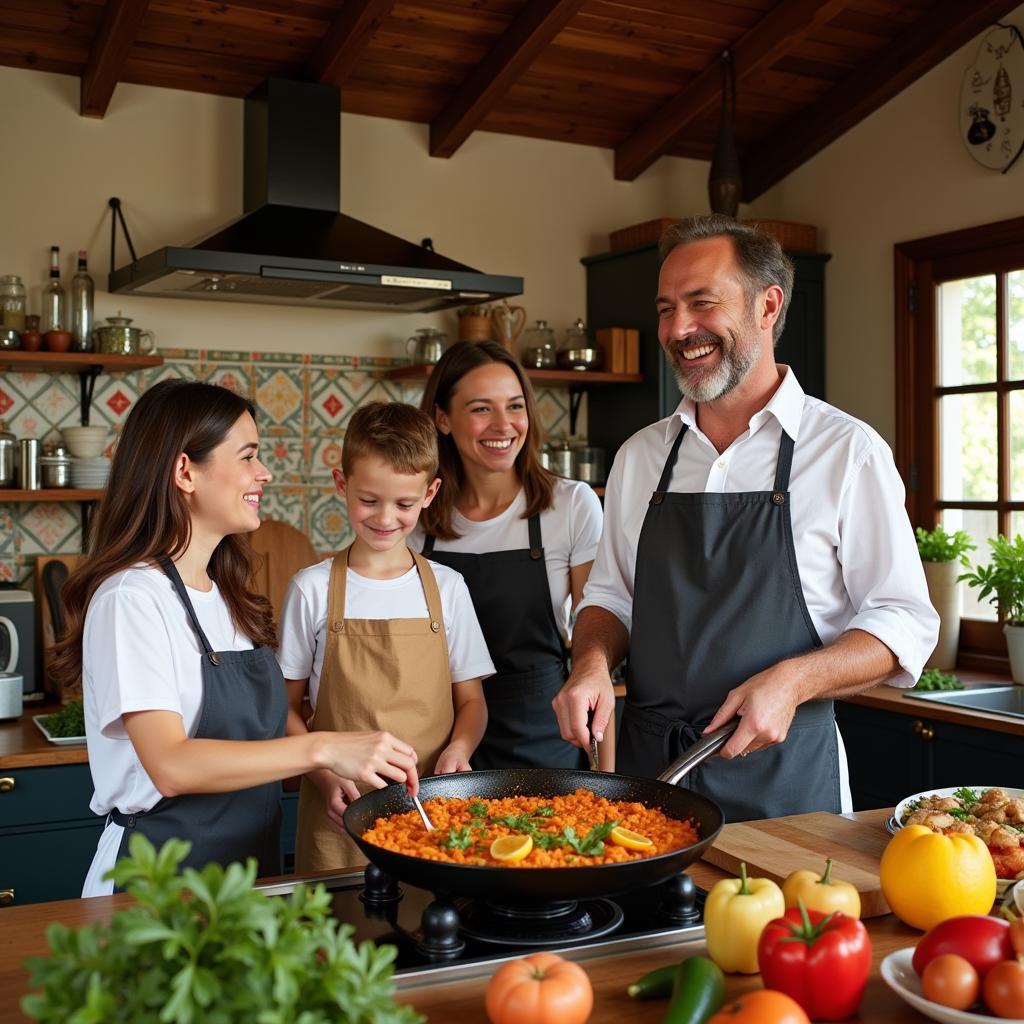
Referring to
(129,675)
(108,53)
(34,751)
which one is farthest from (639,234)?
(129,675)

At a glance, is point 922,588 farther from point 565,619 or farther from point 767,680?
point 565,619

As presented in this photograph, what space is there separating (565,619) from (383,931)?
4.11ft

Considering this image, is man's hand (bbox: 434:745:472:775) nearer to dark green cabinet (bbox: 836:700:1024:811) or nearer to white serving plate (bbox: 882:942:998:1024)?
white serving plate (bbox: 882:942:998:1024)

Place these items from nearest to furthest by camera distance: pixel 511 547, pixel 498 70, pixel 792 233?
1. pixel 511 547
2. pixel 498 70
3. pixel 792 233

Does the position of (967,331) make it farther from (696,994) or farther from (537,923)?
(696,994)

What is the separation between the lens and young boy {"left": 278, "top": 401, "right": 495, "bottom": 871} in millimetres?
2168

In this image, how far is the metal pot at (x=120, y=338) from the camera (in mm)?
3816

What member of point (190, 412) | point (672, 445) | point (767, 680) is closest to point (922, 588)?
point (767, 680)

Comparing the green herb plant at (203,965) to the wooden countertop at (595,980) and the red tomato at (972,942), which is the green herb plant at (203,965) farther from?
the red tomato at (972,942)

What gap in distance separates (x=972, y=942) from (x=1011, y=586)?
116 inches

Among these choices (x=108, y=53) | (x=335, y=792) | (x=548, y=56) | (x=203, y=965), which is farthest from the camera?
(x=548, y=56)

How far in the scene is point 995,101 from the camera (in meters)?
4.13

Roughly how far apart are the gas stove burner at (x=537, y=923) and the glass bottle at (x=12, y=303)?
2930 mm

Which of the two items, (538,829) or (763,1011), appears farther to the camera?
(538,829)
